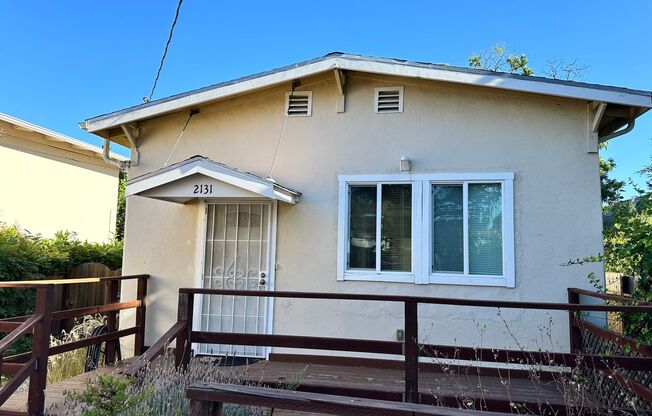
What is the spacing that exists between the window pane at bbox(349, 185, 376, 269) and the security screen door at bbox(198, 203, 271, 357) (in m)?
1.15

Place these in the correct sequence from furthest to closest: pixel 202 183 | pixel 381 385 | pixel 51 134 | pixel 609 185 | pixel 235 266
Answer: pixel 609 185
pixel 51 134
pixel 235 266
pixel 202 183
pixel 381 385

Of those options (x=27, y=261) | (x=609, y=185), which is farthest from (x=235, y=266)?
(x=609, y=185)

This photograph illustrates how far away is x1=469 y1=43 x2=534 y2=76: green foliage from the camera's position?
17094mm

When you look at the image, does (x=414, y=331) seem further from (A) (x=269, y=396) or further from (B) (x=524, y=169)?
(B) (x=524, y=169)

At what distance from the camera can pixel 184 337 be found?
4.38 metres

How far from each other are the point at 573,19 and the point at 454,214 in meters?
10.1

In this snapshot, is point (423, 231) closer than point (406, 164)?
Yes

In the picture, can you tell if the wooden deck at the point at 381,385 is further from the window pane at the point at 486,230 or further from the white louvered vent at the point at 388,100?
the white louvered vent at the point at 388,100

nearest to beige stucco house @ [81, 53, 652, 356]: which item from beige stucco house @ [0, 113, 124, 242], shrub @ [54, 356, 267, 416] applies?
shrub @ [54, 356, 267, 416]

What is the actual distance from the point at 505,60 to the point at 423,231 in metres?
14.1

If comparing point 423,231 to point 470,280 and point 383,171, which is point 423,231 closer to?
point 470,280

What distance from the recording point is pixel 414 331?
13.0 ft

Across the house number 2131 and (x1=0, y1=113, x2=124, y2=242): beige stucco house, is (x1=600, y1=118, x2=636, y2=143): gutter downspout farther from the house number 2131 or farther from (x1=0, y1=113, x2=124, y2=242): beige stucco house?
(x1=0, y1=113, x2=124, y2=242): beige stucco house

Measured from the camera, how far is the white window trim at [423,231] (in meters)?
5.51
